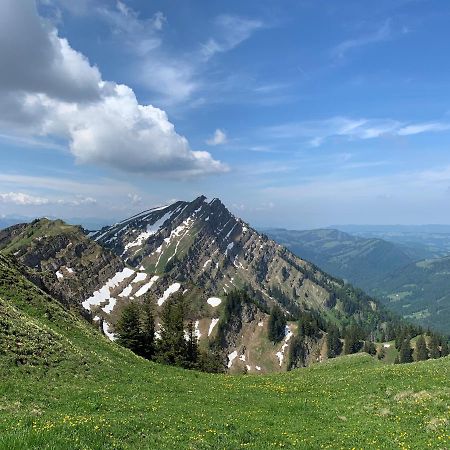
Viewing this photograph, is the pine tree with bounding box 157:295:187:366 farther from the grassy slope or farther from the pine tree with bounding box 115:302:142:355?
the grassy slope

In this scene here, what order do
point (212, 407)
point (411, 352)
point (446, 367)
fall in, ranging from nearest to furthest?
point (212, 407) < point (446, 367) < point (411, 352)

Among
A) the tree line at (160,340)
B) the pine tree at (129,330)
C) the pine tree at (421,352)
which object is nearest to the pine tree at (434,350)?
the pine tree at (421,352)

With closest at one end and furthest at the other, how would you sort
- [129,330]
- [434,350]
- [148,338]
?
1. [129,330]
2. [148,338]
3. [434,350]

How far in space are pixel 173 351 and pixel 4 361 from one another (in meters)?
51.6

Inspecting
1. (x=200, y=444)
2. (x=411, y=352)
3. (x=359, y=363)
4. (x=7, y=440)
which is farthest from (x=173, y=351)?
(x=411, y=352)

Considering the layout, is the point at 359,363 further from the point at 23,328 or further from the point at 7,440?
the point at 7,440

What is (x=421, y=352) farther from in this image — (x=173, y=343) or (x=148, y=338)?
(x=148, y=338)

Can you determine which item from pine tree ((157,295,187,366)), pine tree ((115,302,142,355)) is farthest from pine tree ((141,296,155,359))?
pine tree ((157,295,187,366))

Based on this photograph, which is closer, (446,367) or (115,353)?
(446,367)

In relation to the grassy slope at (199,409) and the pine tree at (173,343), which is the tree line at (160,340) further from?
the grassy slope at (199,409)

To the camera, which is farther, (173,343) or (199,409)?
(173,343)

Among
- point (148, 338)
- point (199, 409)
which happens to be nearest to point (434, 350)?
point (148, 338)

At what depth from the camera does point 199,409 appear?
28.6 m

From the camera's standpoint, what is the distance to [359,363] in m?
55.5
